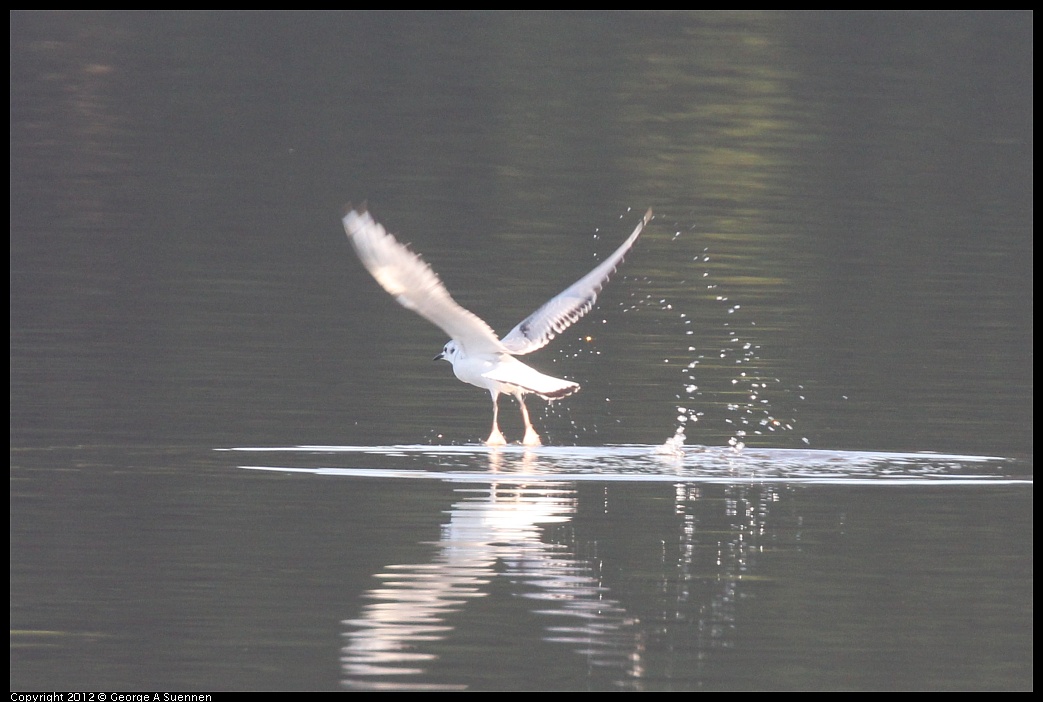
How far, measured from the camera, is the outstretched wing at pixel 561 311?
1300cm

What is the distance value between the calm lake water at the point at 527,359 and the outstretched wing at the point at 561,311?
71 centimetres

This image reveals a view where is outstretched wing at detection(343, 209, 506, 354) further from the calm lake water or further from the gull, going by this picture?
the calm lake water

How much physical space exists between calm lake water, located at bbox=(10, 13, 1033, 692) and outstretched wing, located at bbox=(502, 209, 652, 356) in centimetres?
71

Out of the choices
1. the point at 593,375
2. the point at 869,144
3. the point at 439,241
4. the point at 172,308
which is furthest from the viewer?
the point at 869,144

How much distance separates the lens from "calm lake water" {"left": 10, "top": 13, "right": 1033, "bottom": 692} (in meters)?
8.83

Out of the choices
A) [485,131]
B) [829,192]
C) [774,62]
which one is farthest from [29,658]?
[774,62]

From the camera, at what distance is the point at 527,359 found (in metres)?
17.8

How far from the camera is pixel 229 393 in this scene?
14.3 m

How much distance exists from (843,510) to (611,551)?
162 cm

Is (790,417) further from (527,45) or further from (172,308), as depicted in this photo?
(527,45)

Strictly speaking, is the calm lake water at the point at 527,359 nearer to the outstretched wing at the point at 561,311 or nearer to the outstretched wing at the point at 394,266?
the outstretched wing at the point at 561,311

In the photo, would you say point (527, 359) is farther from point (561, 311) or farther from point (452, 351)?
point (561, 311)

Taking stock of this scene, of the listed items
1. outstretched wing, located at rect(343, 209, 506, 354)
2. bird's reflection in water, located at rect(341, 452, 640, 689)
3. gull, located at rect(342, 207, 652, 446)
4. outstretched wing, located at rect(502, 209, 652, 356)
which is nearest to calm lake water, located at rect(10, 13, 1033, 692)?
bird's reflection in water, located at rect(341, 452, 640, 689)

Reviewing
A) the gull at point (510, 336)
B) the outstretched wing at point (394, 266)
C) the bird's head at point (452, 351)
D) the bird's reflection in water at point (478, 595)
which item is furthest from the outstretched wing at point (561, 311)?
the bird's reflection in water at point (478, 595)
